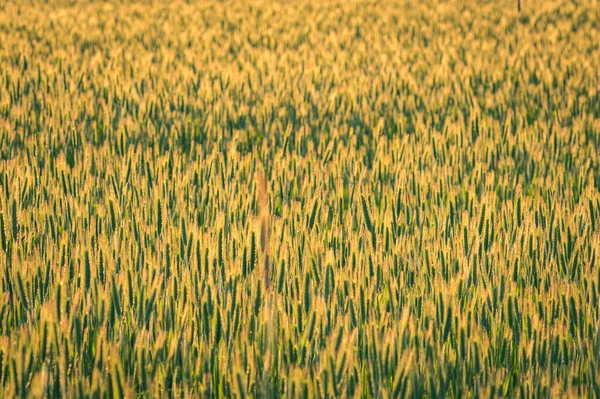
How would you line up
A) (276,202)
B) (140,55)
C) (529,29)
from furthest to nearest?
1. (529,29)
2. (140,55)
3. (276,202)

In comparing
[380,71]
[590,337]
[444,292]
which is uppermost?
[380,71]

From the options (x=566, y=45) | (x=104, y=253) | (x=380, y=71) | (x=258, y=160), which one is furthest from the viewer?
(x=566, y=45)

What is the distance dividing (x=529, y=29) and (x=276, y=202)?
228 inches

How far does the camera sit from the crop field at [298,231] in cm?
131

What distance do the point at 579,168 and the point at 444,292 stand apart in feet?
5.55

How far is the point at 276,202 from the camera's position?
7.93 ft

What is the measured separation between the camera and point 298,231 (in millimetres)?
2045

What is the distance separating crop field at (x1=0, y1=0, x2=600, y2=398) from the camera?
1312 mm

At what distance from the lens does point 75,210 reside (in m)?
2.23

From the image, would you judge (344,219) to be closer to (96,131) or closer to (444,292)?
(444,292)

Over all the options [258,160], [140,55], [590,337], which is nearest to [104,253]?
[590,337]

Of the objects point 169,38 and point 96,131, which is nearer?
point 96,131

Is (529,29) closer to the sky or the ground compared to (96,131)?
closer to the sky

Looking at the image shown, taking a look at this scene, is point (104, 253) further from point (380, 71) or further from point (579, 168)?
point (380, 71)
